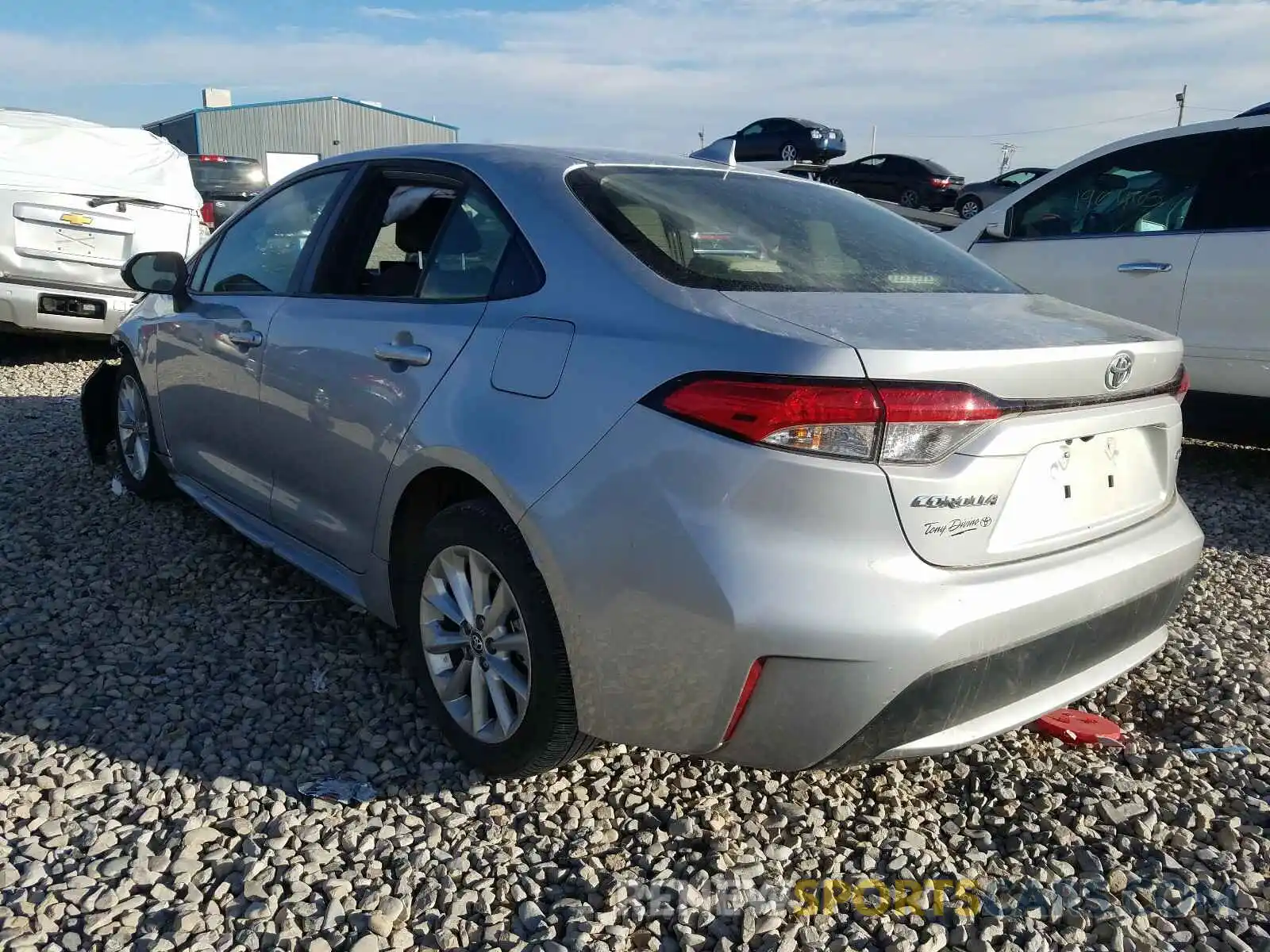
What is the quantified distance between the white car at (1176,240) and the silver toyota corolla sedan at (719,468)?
274cm

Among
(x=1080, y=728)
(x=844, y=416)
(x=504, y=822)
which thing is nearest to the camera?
(x=844, y=416)

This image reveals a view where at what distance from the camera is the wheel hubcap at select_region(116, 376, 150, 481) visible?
4.48 meters

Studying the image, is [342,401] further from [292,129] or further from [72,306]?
[292,129]

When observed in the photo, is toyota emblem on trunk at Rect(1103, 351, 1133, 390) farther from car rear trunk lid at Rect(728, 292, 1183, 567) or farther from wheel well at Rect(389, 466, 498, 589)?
wheel well at Rect(389, 466, 498, 589)

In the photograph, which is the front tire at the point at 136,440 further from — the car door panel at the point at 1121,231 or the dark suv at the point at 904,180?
the dark suv at the point at 904,180

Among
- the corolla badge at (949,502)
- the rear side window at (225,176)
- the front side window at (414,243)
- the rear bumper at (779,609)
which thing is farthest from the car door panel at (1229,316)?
the rear side window at (225,176)

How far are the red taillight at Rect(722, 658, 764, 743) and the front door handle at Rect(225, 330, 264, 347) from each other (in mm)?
2090

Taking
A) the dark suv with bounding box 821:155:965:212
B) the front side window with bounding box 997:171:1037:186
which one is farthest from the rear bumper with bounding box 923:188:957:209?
the front side window with bounding box 997:171:1037:186

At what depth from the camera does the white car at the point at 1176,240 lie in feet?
16.0

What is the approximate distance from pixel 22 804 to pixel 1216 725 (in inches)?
126

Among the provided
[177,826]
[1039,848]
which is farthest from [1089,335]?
[177,826]

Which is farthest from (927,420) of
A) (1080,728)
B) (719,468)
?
(1080,728)

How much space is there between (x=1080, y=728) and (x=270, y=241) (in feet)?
10.3

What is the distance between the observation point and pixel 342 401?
9.32ft
